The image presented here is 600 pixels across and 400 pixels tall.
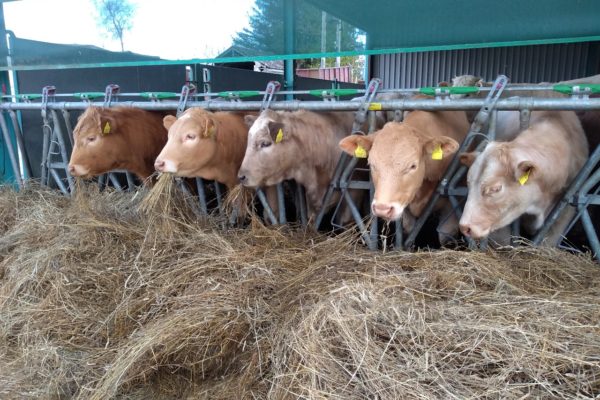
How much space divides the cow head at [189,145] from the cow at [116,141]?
1059 millimetres

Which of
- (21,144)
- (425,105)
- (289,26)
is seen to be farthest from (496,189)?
(21,144)

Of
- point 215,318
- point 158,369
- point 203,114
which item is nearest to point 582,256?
point 215,318

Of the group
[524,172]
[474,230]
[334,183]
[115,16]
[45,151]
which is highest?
[115,16]

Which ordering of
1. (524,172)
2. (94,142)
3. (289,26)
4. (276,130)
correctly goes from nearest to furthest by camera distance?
1. (524,172)
2. (276,130)
3. (94,142)
4. (289,26)

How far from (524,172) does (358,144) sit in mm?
1102

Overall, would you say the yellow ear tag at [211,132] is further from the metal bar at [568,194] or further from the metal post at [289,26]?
the metal bar at [568,194]

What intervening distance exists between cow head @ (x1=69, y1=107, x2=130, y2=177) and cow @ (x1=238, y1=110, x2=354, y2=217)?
4.84 ft

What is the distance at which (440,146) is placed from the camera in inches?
130

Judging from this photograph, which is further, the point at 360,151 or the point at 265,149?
the point at 265,149

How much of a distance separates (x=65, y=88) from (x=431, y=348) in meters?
6.79

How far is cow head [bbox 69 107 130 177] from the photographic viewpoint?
4758mm

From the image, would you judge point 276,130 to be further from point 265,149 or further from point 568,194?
point 568,194

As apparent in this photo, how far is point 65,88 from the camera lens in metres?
7.07

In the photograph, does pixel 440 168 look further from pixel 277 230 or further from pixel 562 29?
pixel 562 29
